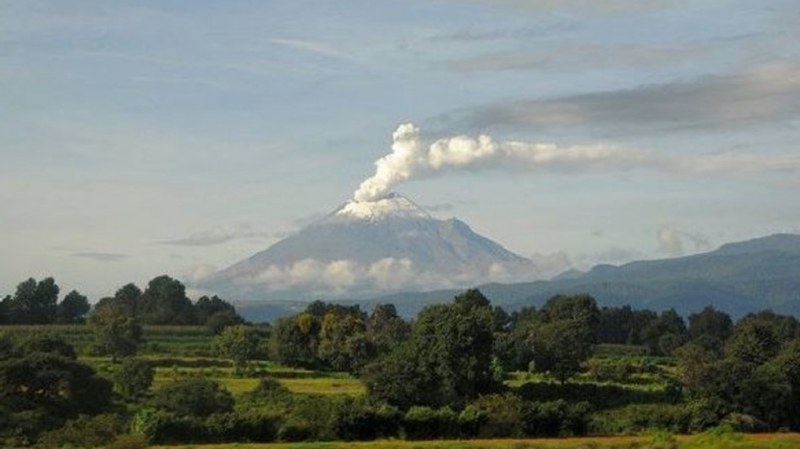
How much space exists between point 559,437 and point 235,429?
1320 centimetres

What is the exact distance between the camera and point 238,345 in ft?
214

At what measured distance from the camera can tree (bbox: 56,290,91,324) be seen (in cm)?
9797

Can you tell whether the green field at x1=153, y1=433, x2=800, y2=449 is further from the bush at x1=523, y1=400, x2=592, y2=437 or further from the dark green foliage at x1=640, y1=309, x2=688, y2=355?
the dark green foliage at x1=640, y1=309, x2=688, y2=355

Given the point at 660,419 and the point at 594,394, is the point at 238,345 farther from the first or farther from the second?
the point at 660,419

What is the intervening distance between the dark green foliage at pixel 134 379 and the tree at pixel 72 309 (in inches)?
1826

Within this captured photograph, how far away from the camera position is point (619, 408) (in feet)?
169

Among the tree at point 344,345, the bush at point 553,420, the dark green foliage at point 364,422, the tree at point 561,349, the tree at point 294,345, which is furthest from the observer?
the tree at point 294,345

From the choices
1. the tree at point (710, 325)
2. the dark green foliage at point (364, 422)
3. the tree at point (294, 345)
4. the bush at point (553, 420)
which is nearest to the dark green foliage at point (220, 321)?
the tree at point (294, 345)

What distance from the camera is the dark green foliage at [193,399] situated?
148 ft

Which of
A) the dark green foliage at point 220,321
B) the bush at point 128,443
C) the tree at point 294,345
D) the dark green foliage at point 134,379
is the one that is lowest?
the bush at point 128,443

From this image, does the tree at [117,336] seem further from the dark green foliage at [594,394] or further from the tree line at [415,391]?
the dark green foliage at [594,394]

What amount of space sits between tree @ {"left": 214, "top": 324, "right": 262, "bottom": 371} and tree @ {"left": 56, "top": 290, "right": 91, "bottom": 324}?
107ft

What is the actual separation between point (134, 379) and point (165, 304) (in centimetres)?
5961

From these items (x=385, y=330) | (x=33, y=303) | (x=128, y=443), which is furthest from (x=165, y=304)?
(x=128, y=443)
